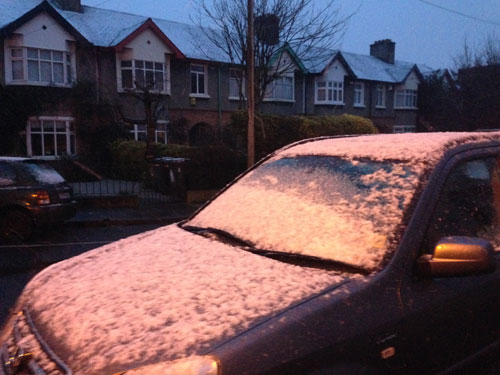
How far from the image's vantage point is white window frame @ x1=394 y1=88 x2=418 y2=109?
36719mm

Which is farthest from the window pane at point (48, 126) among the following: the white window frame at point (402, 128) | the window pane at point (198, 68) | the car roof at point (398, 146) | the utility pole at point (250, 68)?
the white window frame at point (402, 128)

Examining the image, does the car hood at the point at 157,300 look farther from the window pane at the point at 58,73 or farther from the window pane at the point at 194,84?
the window pane at the point at 194,84

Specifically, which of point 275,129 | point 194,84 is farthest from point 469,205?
point 194,84

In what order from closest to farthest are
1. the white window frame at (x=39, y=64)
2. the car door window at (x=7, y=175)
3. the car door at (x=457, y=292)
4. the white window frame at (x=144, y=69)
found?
the car door at (x=457, y=292)
the car door window at (x=7, y=175)
the white window frame at (x=39, y=64)
the white window frame at (x=144, y=69)

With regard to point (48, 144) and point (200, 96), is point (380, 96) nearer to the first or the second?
point (200, 96)

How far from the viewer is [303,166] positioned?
2967mm

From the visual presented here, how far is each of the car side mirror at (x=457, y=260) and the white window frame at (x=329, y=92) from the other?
2948 centimetres

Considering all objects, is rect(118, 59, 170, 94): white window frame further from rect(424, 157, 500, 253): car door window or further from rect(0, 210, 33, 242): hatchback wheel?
rect(424, 157, 500, 253): car door window

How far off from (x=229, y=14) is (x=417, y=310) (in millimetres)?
16536

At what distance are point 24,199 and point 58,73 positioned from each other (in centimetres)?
1408

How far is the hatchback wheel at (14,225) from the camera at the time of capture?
8.52 meters

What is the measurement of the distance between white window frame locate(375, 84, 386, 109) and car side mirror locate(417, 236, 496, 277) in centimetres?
3488

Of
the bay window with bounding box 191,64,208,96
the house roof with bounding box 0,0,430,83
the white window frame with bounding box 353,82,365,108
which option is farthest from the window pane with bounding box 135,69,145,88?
the white window frame with bounding box 353,82,365,108

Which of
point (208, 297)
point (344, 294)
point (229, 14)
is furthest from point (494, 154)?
point (229, 14)
